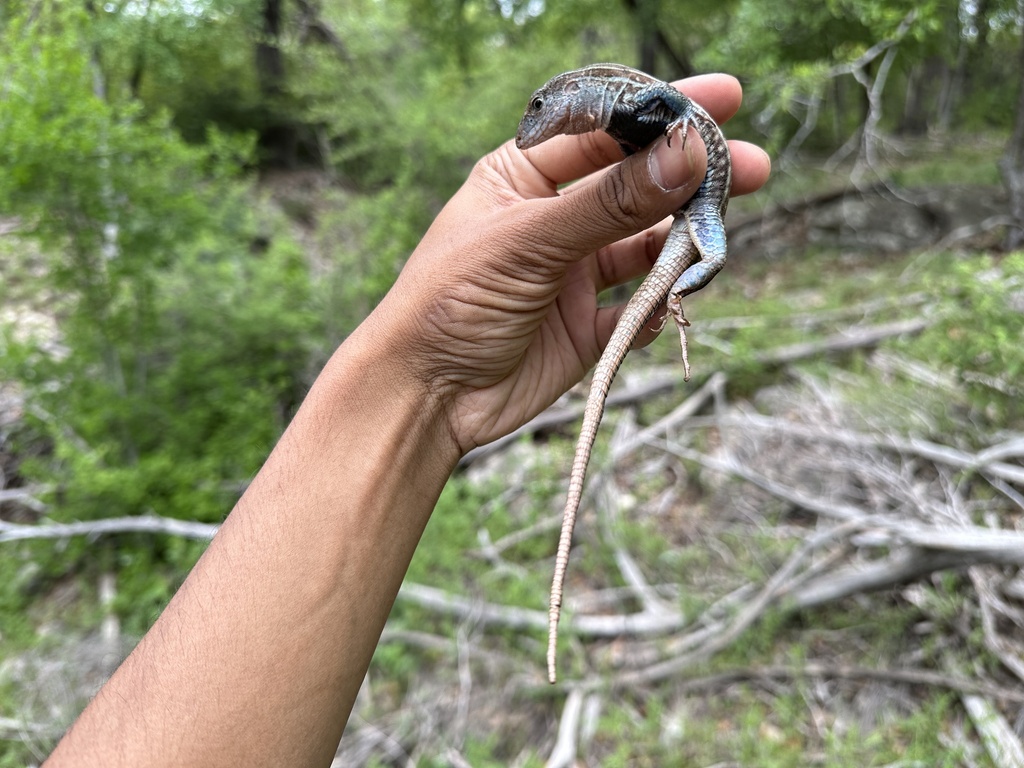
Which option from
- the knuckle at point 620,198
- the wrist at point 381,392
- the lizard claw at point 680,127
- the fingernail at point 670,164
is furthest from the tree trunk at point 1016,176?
the wrist at point 381,392

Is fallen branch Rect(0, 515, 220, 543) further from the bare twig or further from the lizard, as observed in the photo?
the lizard

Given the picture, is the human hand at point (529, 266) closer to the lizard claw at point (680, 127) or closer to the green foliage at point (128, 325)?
the lizard claw at point (680, 127)

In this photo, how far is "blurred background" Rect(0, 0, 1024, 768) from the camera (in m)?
2.47

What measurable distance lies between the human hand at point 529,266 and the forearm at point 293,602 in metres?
0.15

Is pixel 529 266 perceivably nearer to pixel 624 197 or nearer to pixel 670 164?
pixel 624 197

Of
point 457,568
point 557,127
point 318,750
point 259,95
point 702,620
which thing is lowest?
point 702,620

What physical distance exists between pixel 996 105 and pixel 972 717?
9595mm

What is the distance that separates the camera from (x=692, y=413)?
432 cm

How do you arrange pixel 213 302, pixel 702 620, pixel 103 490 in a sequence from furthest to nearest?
pixel 213 302 < pixel 103 490 < pixel 702 620

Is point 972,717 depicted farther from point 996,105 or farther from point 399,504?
point 996,105

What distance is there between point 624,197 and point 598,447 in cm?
248

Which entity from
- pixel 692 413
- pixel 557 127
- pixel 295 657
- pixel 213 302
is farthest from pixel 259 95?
pixel 295 657

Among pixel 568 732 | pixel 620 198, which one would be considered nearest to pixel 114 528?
pixel 568 732

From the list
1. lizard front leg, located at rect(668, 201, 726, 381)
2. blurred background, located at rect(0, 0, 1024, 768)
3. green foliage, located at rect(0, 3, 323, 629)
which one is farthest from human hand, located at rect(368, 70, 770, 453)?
green foliage, located at rect(0, 3, 323, 629)
